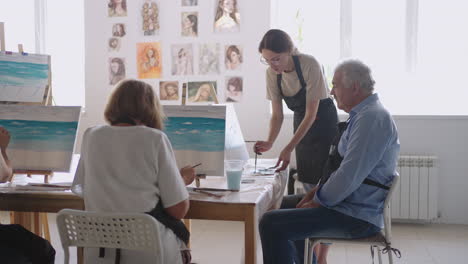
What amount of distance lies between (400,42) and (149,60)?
2.26 m

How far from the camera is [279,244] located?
210cm

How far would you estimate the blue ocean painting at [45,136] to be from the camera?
2510 mm

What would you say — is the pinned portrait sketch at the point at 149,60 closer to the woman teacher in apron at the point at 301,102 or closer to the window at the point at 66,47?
the window at the point at 66,47

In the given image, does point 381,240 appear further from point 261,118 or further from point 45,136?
point 261,118

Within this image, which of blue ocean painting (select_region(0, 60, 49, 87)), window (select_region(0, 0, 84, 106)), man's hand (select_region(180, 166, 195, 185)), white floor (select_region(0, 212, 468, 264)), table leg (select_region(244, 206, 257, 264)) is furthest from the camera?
window (select_region(0, 0, 84, 106))

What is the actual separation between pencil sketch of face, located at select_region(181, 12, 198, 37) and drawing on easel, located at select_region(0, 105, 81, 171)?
2.23m

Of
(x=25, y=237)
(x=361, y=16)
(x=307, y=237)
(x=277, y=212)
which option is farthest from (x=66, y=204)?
(x=361, y=16)

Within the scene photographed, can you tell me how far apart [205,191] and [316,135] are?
0.95 meters

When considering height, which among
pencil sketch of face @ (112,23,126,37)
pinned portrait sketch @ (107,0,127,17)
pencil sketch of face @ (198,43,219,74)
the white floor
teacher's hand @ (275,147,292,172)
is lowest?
the white floor

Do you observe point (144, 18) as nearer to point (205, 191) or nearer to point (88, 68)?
point (88, 68)

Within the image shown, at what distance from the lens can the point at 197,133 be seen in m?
2.35

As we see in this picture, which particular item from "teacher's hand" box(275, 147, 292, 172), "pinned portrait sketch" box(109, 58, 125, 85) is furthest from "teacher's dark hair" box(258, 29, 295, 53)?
"pinned portrait sketch" box(109, 58, 125, 85)

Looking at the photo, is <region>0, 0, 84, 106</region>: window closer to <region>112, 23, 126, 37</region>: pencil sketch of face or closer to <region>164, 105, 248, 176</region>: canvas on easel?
<region>112, 23, 126, 37</region>: pencil sketch of face

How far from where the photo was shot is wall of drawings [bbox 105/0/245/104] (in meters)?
4.53
